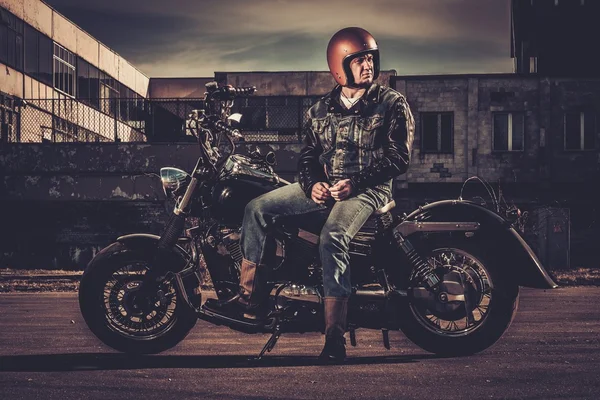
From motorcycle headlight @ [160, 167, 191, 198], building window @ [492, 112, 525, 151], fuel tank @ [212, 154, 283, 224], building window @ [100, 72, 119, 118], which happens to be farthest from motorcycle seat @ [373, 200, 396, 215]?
building window @ [100, 72, 119, 118]

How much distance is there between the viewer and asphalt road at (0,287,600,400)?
511cm

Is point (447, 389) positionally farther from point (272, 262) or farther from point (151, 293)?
point (151, 293)

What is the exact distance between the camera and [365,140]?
6023 millimetres

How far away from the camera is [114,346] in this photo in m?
6.41

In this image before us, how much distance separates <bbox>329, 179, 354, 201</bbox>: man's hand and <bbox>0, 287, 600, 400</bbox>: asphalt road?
1.12m

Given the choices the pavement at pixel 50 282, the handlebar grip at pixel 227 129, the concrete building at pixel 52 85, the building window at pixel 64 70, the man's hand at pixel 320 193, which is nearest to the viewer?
the man's hand at pixel 320 193

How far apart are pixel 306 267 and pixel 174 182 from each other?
1.13m

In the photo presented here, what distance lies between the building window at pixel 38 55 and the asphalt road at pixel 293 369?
30.3 meters

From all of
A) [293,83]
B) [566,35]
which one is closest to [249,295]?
[566,35]

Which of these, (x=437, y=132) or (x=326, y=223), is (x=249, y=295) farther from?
(x=437, y=132)

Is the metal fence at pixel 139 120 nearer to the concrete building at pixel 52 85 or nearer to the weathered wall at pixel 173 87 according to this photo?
the concrete building at pixel 52 85

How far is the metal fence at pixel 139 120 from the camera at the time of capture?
101 feet

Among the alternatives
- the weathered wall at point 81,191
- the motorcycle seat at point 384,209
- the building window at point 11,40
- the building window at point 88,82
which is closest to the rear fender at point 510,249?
the motorcycle seat at point 384,209

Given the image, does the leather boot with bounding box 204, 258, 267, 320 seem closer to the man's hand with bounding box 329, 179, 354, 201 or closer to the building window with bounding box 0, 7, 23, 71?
the man's hand with bounding box 329, 179, 354, 201
